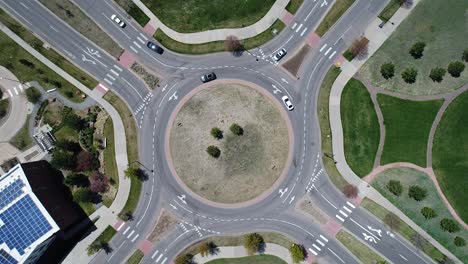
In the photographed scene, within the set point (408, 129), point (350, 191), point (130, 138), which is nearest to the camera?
point (350, 191)

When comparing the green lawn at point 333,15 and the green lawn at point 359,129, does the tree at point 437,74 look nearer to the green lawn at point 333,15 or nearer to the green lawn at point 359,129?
the green lawn at point 359,129

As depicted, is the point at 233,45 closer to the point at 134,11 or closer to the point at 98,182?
the point at 134,11

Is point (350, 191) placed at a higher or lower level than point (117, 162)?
higher

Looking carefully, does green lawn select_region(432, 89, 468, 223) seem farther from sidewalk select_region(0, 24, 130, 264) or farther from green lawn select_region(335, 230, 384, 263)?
sidewalk select_region(0, 24, 130, 264)

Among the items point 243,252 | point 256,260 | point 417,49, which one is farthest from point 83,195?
point 417,49

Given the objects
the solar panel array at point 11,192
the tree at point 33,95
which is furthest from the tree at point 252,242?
the tree at point 33,95

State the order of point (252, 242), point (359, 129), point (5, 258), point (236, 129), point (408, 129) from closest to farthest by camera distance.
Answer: point (5, 258) < point (252, 242) < point (236, 129) < point (408, 129) < point (359, 129)

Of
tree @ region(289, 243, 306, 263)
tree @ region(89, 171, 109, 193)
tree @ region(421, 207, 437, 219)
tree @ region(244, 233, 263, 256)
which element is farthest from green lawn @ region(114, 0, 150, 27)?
tree @ region(421, 207, 437, 219)

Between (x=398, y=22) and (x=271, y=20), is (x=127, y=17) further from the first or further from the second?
(x=398, y=22)
